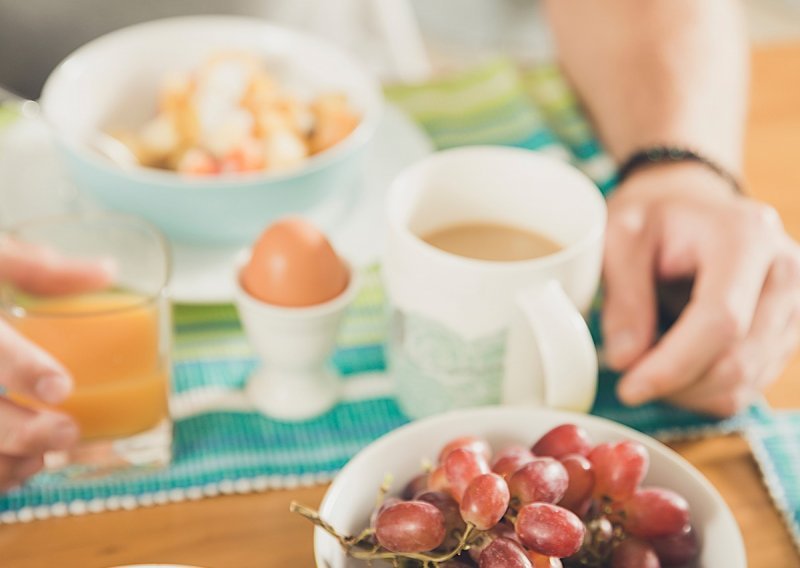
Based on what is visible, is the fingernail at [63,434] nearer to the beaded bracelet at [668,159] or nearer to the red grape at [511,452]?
the red grape at [511,452]

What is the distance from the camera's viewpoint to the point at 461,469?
1.73 ft

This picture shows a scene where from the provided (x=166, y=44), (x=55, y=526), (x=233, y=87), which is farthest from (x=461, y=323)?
(x=166, y=44)

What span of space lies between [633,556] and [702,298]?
0.88 ft

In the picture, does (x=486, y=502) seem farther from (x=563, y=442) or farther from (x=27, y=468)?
(x=27, y=468)

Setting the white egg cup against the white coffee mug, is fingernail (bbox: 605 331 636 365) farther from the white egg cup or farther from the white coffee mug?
the white egg cup

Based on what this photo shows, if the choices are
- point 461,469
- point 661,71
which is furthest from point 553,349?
point 661,71

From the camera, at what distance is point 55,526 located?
0.65 metres

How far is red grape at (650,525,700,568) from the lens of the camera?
562mm

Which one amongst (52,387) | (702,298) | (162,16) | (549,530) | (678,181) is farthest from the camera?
(162,16)

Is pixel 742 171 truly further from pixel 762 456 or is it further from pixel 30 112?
pixel 30 112

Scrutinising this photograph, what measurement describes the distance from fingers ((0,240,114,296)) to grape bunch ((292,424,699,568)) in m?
0.31

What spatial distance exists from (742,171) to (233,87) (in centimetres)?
52

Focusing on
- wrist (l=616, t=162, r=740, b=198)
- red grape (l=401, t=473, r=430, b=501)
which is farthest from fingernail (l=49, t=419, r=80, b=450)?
wrist (l=616, t=162, r=740, b=198)

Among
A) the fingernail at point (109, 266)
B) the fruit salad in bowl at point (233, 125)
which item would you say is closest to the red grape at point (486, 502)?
the fingernail at point (109, 266)
